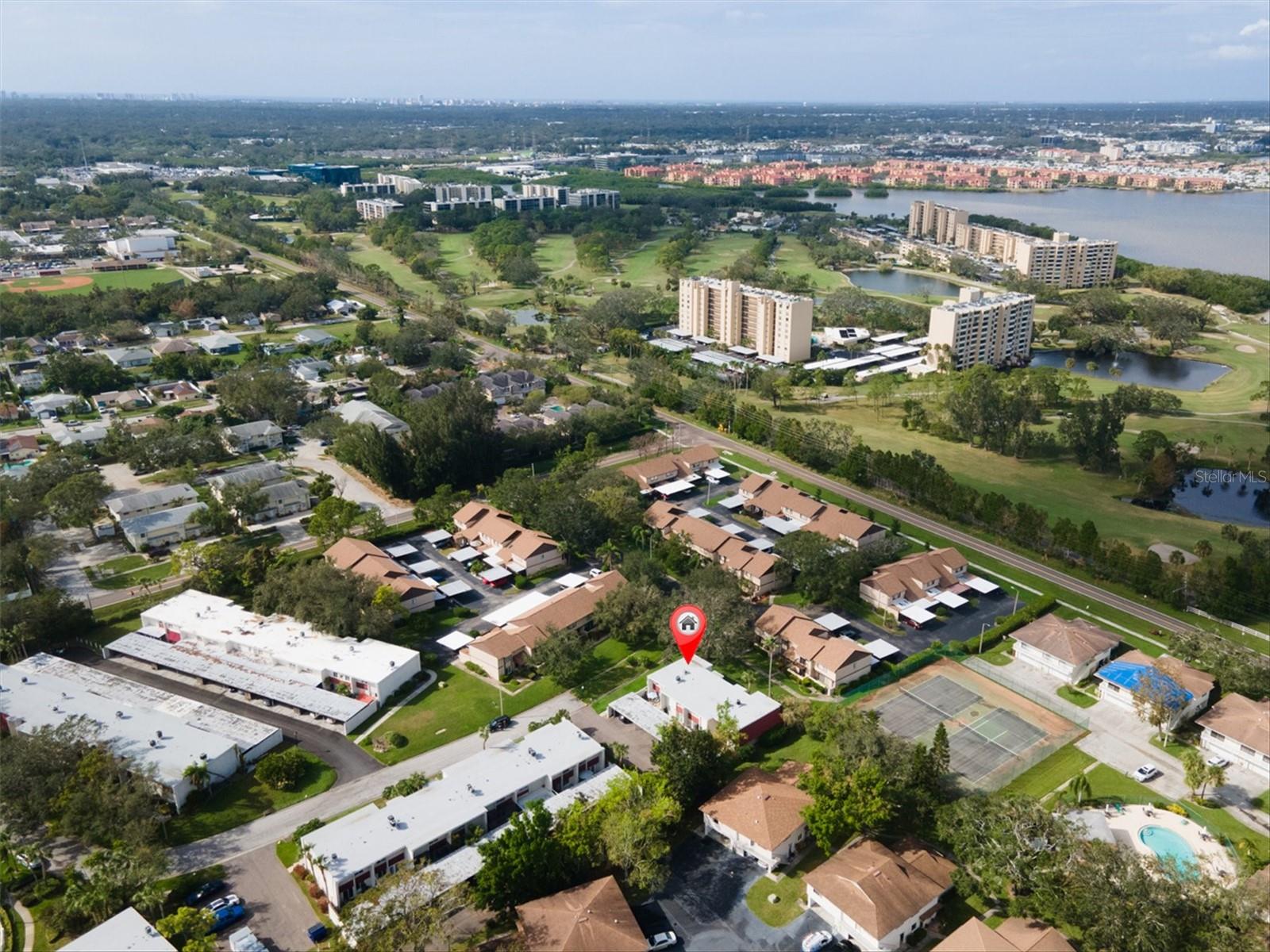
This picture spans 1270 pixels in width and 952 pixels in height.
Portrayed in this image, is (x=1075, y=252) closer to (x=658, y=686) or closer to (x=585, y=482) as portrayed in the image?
(x=585, y=482)

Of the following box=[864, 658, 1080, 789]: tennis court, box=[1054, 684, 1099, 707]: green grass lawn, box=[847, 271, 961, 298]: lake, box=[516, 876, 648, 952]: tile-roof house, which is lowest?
box=[864, 658, 1080, 789]: tennis court

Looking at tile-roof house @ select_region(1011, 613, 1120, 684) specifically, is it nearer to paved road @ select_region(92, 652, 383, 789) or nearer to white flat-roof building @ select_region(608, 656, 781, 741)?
white flat-roof building @ select_region(608, 656, 781, 741)

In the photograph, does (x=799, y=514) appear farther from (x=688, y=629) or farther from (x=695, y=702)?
(x=695, y=702)

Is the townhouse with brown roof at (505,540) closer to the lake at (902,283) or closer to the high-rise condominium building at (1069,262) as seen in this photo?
the lake at (902,283)

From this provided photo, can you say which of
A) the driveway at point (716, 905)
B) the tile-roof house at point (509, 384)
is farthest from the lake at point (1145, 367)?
the driveway at point (716, 905)

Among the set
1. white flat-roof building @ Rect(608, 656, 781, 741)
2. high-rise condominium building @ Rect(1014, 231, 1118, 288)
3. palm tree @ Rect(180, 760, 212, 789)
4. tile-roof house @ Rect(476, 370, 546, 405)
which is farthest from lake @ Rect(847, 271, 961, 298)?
palm tree @ Rect(180, 760, 212, 789)

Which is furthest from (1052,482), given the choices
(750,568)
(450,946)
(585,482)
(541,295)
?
(541,295)

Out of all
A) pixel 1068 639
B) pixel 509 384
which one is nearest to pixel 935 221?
pixel 509 384
